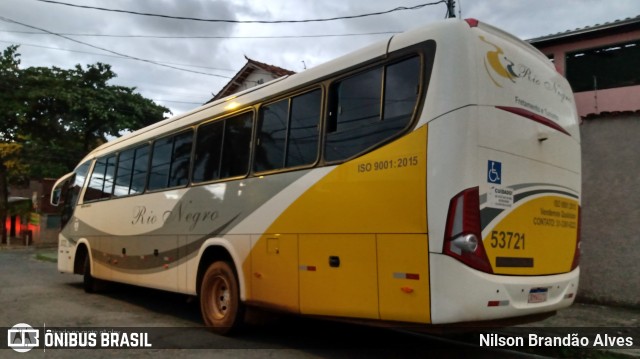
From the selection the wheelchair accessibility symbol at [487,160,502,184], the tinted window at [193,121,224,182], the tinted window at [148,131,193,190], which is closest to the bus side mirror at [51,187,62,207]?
the tinted window at [148,131,193,190]

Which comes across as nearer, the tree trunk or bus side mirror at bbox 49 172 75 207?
bus side mirror at bbox 49 172 75 207

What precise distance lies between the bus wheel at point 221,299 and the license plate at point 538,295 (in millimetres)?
3518

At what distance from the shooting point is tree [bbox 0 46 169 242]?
95.4ft

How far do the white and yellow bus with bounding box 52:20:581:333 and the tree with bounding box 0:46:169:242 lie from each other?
25647 mm

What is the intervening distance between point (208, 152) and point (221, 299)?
2.13 meters

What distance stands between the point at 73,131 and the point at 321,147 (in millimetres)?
29156

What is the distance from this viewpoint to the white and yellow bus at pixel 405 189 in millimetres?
4438

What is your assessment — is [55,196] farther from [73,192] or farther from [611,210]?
[611,210]

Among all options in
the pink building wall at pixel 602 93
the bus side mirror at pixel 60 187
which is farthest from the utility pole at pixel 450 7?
the bus side mirror at pixel 60 187

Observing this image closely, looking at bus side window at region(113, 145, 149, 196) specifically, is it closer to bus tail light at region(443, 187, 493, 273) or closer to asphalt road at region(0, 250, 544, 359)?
asphalt road at region(0, 250, 544, 359)

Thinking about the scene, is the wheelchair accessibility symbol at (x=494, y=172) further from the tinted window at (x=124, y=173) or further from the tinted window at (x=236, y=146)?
the tinted window at (x=124, y=173)

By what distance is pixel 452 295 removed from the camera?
170 inches

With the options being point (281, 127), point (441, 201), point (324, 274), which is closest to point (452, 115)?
point (441, 201)

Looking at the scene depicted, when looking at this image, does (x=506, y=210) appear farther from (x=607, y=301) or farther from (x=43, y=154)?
(x=43, y=154)
